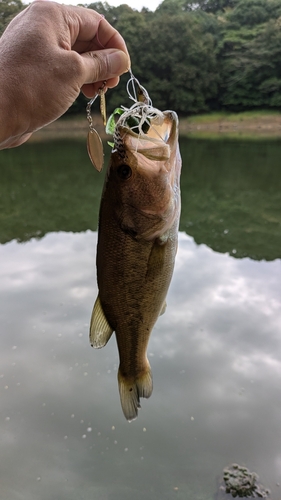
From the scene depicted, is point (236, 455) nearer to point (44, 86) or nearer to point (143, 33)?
point (44, 86)

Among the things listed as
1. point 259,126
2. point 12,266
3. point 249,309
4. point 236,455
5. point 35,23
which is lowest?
point 259,126

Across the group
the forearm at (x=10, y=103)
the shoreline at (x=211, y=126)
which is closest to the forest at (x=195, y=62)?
the shoreline at (x=211, y=126)

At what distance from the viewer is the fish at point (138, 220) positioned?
1.83 m

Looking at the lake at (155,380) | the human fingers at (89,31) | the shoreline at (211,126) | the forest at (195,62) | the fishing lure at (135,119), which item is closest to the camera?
the fishing lure at (135,119)

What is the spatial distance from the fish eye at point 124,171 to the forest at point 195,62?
1516 inches

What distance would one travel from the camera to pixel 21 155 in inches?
1148

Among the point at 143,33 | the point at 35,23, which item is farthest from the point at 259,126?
the point at 35,23

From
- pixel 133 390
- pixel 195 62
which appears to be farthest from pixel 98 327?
pixel 195 62

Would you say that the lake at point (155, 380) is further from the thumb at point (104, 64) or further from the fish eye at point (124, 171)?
the thumb at point (104, 64)

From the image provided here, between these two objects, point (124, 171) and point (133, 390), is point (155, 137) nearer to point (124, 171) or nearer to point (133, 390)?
point (124, 171)

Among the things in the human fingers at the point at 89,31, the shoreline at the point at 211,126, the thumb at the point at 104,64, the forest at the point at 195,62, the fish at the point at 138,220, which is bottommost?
the shoreline at the point at 211,126

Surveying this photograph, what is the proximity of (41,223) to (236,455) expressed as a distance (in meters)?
10.4

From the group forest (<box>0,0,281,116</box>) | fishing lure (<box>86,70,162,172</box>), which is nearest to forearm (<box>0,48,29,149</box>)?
fishing lure (<box>86,70,162,172</box>)

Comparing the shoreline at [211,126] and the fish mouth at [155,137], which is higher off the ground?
the fish mouth at [155,137]
